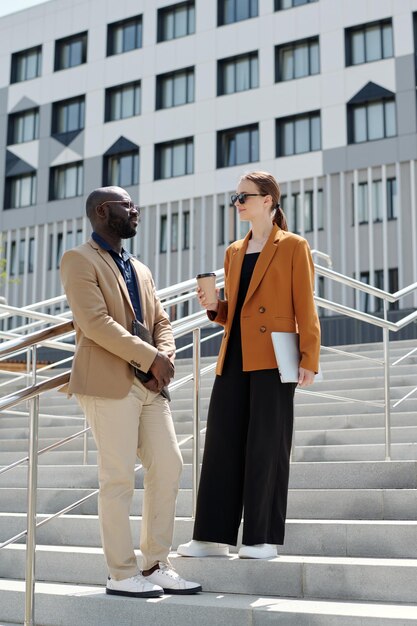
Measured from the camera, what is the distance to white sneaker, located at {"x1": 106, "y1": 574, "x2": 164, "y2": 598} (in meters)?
3.66

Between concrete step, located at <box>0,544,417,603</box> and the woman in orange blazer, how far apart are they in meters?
0.07

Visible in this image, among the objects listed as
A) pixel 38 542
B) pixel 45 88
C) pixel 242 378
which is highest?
pixel 45 88

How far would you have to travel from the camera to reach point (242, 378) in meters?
4.05

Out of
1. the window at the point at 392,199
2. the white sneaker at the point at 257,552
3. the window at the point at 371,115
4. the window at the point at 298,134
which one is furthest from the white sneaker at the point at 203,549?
the window at the point at 298,134

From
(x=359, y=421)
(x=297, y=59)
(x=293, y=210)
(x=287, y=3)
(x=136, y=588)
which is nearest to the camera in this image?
(x=136, y=588)

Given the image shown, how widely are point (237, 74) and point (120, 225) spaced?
20747mm

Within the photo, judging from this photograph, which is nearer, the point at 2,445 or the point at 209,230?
the point at 2,445

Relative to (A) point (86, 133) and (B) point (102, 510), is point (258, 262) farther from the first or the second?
(A) point (86, 133)

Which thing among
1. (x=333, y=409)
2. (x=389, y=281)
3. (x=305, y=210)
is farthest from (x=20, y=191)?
(x=333, y=409)

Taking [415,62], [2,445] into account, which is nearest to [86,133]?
[415,62]

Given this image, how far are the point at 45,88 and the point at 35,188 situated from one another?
10.6 feet

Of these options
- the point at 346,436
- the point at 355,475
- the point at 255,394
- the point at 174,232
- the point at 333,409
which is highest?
the point at 174,232

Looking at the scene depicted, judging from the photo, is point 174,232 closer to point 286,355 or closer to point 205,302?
point 205,302

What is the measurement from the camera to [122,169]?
2528 cm
